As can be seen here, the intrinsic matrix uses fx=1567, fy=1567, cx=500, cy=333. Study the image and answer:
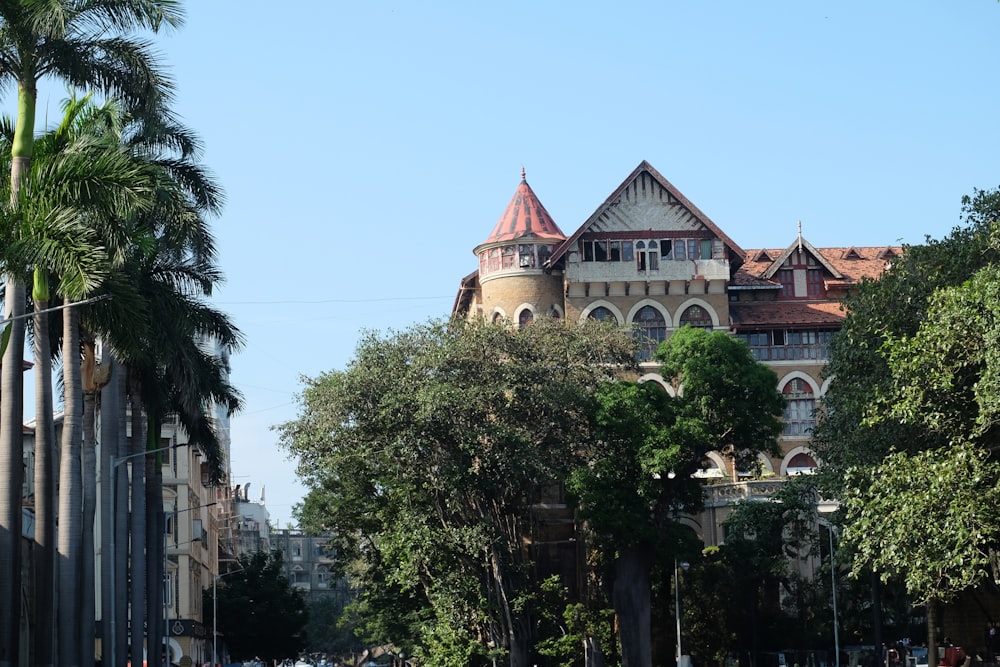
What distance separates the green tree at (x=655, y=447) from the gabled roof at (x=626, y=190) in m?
15.5

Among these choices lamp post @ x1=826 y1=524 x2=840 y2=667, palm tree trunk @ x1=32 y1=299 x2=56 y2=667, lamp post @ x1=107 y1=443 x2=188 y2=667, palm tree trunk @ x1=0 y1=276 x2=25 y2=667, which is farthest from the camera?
lamp post @ x1=826 y1=524 x2=840 y2=667

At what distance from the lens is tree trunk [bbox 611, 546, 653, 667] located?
6003 cm

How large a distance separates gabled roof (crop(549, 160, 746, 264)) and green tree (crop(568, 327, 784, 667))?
51.0 feet

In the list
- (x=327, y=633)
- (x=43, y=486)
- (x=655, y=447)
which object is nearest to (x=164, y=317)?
(x=43, y=486)

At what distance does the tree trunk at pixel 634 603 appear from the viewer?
60.0m

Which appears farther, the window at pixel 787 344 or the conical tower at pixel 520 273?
the window at pixel 787 344

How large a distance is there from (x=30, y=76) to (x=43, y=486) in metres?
8.47

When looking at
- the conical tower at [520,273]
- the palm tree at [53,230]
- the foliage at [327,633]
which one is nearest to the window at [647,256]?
the conical tower at [520,273]

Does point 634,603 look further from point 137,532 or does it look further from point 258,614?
point 258,614

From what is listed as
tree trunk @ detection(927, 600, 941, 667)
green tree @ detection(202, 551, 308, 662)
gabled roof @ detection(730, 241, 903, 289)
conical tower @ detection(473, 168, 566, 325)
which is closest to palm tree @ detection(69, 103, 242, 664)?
tree trunk @ detection(927, 600, 941, 667)

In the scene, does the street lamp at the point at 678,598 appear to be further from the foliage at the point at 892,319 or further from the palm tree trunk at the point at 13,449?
the palm tree trunk at the point at 13,449

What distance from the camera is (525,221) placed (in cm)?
7919

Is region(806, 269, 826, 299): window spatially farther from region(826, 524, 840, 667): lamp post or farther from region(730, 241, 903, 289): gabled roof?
region(826, 524, 840, 667): lamp post

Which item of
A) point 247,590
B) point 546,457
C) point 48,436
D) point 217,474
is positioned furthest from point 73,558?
point 247,590
